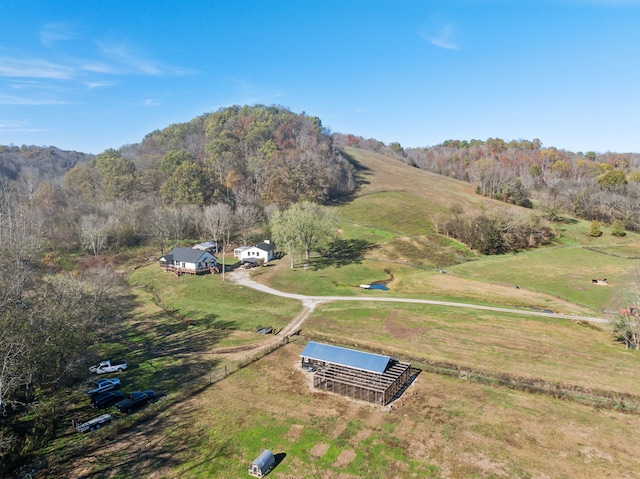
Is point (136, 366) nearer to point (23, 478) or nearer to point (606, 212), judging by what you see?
point (23, 478)

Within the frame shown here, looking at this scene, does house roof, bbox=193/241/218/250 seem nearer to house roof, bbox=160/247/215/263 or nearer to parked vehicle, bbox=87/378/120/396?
house roof, bbox=160/247/215/263

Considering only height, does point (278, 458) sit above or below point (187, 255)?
below

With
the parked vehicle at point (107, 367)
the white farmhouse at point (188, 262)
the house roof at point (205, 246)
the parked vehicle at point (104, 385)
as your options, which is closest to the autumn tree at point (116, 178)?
the house roof at point (205, 246)

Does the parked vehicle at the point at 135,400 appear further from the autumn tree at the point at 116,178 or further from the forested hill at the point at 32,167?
the forested hill at the point at 32,167

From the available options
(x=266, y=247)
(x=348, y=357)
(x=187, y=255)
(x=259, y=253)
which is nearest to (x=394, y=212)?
(x=266, y=247)

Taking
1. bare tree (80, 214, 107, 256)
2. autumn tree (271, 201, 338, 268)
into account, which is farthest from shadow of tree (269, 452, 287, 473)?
bare tree (80, 214, 107, 256)

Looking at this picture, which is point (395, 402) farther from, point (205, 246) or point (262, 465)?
point (205, 246)

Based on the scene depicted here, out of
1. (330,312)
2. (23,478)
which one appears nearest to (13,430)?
(23,478)
